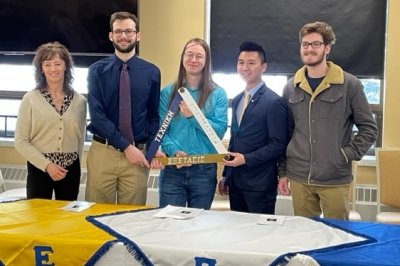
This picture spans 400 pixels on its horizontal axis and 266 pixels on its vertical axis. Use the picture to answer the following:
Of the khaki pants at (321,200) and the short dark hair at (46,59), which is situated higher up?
the short dark hair at (46,59)

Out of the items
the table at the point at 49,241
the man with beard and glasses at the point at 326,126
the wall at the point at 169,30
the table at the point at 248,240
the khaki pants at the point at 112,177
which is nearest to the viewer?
the table at the point at 248,240

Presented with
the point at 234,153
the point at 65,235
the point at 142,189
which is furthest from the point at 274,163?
the point at 65,235

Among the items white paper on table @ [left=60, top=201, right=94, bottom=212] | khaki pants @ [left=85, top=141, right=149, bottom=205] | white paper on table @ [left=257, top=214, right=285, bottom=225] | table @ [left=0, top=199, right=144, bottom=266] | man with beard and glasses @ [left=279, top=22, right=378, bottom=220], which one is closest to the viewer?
table @ [left=0, top=199, right=144, bottom=266]

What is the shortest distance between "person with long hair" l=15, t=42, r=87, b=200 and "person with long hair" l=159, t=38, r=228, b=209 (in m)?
0.57

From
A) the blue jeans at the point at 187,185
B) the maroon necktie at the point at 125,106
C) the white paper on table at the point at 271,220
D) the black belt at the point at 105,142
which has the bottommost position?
the white paper on table at the point at 271,220

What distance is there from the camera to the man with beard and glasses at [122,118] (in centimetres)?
294

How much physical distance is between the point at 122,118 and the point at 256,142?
0.80 meters

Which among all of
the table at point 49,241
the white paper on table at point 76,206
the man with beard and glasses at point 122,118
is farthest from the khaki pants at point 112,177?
the table at point 49,241

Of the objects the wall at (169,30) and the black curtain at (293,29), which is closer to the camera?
the black curtain at (293,29)

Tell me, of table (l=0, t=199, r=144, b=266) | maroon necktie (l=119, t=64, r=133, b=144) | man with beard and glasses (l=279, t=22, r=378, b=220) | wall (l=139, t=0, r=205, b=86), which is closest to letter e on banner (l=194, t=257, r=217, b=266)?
table (l=0, t=199, r=144, b=266)

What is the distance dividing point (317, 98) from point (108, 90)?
1.22m

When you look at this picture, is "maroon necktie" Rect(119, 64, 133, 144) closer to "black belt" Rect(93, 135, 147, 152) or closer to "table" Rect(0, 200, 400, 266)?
"black belt" Rect(93, 135, 147, 152)

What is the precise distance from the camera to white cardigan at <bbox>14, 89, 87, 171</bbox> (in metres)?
2.97

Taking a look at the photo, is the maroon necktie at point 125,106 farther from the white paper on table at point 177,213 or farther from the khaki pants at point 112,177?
the white paper on table at point 177,213
